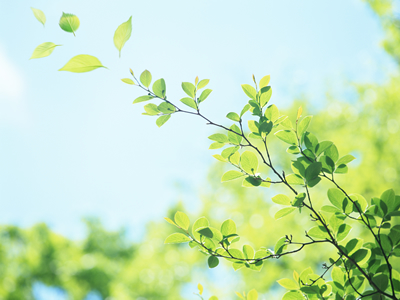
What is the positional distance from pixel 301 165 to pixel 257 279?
3.83 m

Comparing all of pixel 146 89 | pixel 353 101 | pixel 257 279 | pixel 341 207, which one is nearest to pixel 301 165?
pixel 341 207

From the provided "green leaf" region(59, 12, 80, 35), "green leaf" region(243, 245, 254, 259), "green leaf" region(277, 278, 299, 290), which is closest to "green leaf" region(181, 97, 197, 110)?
"green leaf" region(59, 12, 80, 35)

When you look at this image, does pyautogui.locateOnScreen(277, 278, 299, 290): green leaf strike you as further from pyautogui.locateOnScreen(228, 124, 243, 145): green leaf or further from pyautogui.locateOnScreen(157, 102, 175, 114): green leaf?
pyautogui.locateOnScreen(157, 102, 175, 114): green leaf

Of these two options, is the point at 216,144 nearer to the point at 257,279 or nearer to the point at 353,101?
the point at 257,279

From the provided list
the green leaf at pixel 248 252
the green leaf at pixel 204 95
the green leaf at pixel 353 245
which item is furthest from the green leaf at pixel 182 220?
the green leaf at pixel 353 245

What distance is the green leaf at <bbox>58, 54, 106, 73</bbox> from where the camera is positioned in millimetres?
408

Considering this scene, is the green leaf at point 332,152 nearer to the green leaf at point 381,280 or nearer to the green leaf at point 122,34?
the green leaf at point 381,280

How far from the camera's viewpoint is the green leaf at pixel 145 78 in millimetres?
534

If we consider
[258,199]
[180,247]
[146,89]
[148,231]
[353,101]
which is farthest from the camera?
[148,231]

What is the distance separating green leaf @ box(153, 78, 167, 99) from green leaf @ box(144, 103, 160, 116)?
0.10 ft

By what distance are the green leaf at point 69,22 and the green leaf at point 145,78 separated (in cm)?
14

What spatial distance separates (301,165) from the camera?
0.55m

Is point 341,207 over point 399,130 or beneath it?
beneath

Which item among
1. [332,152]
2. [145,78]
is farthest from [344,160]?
[145,78]
